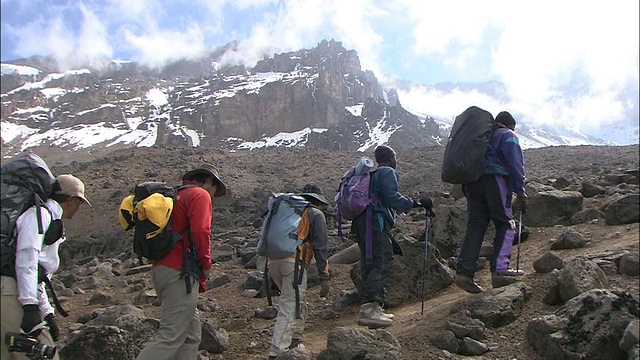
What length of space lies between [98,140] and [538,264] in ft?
521

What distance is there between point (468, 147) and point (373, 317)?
2.31m

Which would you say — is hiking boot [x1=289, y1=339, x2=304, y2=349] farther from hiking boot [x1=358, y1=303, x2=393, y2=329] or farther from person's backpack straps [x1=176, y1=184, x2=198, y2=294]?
person's backpack straps [x1=176, y1=184, x2=198, y2=294]

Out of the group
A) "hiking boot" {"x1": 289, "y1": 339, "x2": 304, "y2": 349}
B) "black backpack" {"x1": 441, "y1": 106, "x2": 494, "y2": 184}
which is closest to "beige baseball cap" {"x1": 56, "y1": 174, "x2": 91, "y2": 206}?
"hiking boot" {"x1": 289, "y1": 339, "x2": 304, "y2": 349}

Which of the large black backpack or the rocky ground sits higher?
the large black backpack

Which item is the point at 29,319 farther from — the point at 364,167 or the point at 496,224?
the point at 496,224

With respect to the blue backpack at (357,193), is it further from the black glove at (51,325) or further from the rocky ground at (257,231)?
the black glove at (51,325)

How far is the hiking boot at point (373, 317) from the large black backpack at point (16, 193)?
12.0 feet

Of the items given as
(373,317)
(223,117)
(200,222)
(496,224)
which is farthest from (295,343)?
(223,117)

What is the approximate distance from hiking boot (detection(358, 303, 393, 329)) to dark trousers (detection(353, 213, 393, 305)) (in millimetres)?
70

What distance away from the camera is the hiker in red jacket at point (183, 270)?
423 centimetres

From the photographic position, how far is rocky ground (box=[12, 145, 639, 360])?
5.51 m

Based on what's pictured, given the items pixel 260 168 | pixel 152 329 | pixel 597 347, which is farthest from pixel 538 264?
pixel 260 168

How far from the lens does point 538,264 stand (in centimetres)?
621

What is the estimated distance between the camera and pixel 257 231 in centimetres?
1780
